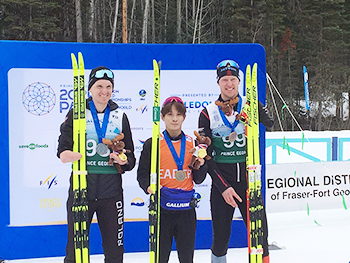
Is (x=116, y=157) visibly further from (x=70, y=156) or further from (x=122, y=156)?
(x=70, y=156)

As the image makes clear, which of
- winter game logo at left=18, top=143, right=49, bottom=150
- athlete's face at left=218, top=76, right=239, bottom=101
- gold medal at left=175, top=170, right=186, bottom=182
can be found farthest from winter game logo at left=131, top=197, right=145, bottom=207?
athlete's face at left=218, top=76, right=239, bottom=101

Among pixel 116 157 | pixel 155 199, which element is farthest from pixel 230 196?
pixel 116 157

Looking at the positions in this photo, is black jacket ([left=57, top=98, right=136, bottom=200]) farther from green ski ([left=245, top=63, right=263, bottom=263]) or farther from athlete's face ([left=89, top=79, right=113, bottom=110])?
green ski ([left=245, top=63, right=263, bottom=263])

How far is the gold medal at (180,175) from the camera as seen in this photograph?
289cm

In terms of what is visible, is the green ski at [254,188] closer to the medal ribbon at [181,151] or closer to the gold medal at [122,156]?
the medal ribbon at [181,151]

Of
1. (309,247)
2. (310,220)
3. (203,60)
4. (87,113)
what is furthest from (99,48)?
(310,220)

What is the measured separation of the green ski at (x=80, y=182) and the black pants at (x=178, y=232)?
0.55 metres

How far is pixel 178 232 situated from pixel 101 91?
1.18 meters

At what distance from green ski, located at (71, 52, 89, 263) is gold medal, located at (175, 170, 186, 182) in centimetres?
67

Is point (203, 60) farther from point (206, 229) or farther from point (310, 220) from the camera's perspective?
point (310, 220)

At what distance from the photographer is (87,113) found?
9.37ft

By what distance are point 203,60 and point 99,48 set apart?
1093 mm

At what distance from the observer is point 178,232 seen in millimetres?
2887

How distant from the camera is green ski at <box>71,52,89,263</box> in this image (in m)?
2.73
